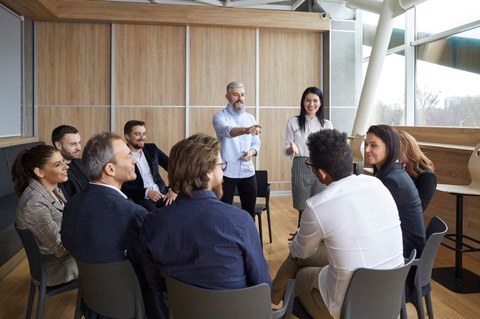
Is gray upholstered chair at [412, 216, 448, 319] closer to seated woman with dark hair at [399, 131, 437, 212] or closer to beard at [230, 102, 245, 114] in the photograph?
seated woman with dark hair at [399, 131, 437, 212]

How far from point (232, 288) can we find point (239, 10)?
584cm

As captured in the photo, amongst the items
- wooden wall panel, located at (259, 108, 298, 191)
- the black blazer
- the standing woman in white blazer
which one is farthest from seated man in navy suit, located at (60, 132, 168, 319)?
wooden wall panel, located at (259, 108, 298, 191)

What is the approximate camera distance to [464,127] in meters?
4.62

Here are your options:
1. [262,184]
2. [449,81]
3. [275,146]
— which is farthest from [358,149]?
[275,146]

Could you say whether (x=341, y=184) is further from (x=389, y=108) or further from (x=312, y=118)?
(x=389, y=108)

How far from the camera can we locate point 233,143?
384 centimetres

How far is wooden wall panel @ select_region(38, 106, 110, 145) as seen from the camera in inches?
251

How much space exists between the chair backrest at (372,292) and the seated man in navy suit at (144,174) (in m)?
2.05

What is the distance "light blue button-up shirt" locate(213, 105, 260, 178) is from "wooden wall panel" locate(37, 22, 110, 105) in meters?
3.37

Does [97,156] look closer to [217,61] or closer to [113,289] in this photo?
[113,289]

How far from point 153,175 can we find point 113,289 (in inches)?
87.9

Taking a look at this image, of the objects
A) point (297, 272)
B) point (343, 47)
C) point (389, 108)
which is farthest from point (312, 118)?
point (343, 47)

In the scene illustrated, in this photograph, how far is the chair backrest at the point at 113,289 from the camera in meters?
1.66

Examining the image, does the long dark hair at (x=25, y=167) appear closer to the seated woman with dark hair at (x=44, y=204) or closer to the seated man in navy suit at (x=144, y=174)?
the seated woman with dark hair at (x=44, y=204)
